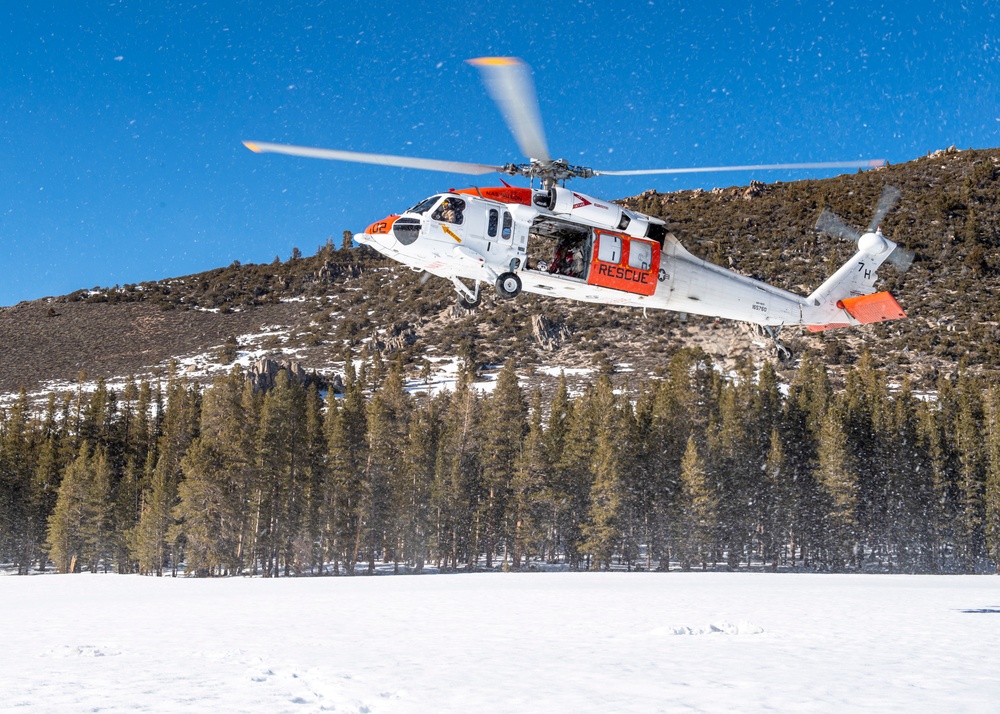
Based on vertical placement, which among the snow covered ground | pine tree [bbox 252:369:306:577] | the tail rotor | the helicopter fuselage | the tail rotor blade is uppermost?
the tail rotor

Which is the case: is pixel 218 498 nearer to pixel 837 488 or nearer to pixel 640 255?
pixel 640 255

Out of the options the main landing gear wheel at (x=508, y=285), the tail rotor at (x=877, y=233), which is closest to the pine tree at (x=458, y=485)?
the tail rotor at (x=877, y=233)

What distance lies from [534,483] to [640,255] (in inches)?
1248

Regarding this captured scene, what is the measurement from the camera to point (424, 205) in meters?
20.5

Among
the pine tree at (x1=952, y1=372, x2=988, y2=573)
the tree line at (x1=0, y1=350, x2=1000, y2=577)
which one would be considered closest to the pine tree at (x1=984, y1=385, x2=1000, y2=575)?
the tree line at (x1=0, y1=350, x2=1000, y2=577)

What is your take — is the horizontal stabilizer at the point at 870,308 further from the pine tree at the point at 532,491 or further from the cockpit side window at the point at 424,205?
the pine tree at the point at 532,491

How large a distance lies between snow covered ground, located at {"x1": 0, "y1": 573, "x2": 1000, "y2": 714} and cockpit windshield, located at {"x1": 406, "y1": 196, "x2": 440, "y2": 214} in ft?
30.9

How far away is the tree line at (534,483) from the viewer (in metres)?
52.1

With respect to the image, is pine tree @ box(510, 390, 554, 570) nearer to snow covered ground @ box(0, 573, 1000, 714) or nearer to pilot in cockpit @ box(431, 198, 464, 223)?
snow covered ground @ box(0, 573, 1000, 714)

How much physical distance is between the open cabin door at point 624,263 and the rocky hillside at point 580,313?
63986 mm

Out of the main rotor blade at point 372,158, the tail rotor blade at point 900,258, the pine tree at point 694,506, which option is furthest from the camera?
the pine tree at point 694,506

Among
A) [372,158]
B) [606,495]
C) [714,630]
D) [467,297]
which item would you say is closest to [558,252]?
[467,297]

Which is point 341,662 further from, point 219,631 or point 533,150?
point 533,150

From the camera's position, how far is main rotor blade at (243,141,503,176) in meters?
17.2
